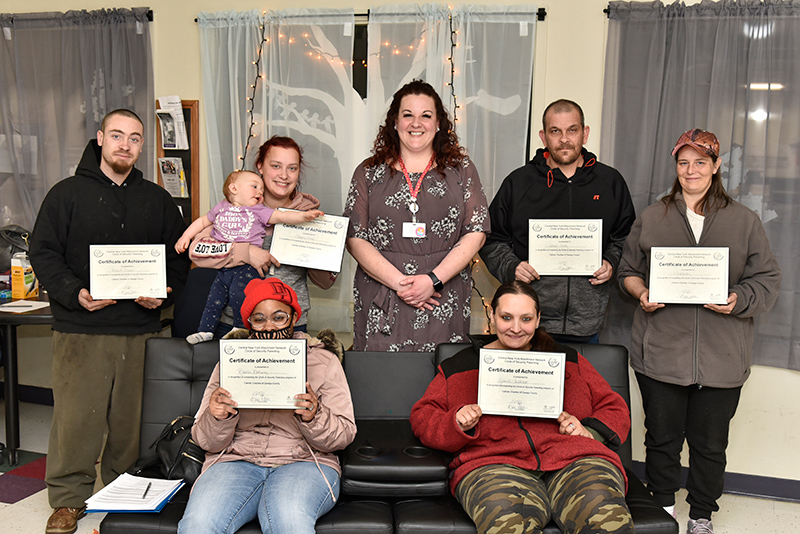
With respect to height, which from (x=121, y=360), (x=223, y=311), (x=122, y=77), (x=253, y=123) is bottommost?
(x=121, y=360)

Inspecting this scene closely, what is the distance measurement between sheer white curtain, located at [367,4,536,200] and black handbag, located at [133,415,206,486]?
85.0 inches

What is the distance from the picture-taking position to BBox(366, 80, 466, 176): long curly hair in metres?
3.00

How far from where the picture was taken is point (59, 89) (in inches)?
170

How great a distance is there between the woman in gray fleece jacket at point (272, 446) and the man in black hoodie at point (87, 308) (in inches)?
35.0

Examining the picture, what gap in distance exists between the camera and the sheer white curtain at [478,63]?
3701 mm

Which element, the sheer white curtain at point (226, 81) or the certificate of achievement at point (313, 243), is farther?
the sheer white curtain at point (226, 81)

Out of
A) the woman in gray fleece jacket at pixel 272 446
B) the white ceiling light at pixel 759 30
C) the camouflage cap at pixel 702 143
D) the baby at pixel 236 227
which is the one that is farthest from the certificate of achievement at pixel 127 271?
the white ceiling light at pixel 759 30

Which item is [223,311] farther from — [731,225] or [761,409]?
[761,409]

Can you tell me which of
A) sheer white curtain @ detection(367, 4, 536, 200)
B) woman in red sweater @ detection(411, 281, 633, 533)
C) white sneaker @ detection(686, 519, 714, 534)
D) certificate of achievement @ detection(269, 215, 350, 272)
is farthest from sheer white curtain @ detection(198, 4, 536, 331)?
white sneaker @ detection(686, 519, 714, 534)

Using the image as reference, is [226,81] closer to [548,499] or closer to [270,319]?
[270,319]

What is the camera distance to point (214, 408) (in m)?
2.20

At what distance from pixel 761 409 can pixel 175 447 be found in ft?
9.99

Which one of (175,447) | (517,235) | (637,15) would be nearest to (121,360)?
(175,447)

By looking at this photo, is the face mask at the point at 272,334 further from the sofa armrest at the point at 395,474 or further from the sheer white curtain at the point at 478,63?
the sheer white curtain at the point at 478,63
